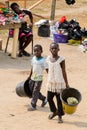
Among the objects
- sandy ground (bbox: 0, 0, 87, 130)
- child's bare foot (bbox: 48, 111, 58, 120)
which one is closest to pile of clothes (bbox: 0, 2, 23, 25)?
sandy ground (bbox: 0, 0, 87, 130)

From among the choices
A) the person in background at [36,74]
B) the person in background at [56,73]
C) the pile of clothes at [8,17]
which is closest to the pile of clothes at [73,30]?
the pile of clothes at [8,17]

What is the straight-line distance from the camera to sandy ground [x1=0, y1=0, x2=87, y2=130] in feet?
25.5

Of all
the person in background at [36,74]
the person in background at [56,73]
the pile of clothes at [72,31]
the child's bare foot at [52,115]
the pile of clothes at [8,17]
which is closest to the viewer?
the person in background at [56,73]

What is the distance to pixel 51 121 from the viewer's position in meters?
7.97

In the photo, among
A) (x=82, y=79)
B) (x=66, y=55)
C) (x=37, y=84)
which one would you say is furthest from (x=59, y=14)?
(x=37, y=84)

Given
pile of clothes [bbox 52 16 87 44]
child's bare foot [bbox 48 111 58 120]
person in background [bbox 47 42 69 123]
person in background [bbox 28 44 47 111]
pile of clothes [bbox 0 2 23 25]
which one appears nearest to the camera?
person in background [bbox 47 42 69 123]

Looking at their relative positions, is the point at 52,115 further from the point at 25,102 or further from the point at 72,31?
the point at 72,31

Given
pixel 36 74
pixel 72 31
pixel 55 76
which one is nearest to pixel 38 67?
pixel 36 74

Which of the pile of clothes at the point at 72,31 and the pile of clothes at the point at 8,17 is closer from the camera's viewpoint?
the pile of clothes at the point at 8,17

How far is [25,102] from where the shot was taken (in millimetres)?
9023

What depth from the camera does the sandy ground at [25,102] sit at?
7.76 m

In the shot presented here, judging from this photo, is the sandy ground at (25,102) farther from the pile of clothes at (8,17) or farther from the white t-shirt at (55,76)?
the pile of clothes at (8,17)

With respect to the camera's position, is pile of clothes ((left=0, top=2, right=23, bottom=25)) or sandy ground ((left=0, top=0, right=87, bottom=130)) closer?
sandy ground ((left=0, top=0, right=87, bottom=130))

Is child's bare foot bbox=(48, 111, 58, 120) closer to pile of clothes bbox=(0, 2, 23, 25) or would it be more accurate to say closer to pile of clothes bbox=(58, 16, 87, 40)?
pile of clothes bbox=(0, 2, 23, 25)
